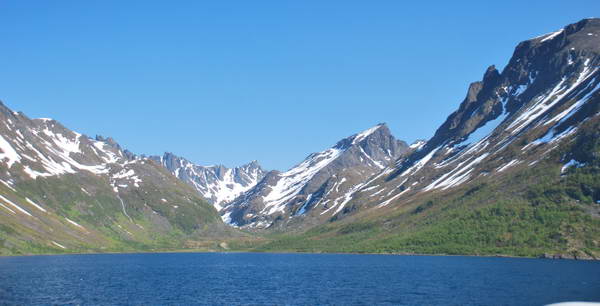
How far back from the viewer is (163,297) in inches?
4082

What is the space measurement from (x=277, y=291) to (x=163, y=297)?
22427 millimetres

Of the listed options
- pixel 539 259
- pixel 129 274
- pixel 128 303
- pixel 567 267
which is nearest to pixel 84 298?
pixel 128 303

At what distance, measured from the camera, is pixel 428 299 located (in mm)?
97438

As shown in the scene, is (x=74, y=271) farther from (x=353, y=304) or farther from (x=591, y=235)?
(x=591, y=235)

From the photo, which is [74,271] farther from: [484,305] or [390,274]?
[484,305]

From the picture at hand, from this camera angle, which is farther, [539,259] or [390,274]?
[539,259]

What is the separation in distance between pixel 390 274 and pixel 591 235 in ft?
252

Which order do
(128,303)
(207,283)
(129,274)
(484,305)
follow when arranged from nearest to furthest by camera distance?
(484,305) < (128,303) < (207,283) < (129,274)

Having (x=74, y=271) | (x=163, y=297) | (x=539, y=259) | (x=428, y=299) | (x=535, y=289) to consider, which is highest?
(x=74, y=271)

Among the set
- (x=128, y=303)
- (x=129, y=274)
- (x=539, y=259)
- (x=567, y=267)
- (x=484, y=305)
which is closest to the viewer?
(x=484, y=305)

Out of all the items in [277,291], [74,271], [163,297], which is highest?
[74,271]

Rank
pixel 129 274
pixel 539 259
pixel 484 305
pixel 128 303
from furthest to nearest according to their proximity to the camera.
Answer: pixel 539 259
pixel 129 274
pixel 128 303
pixel 484 305

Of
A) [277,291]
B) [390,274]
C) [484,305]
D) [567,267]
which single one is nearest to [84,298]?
[277,291]

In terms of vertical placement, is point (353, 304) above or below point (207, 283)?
below
